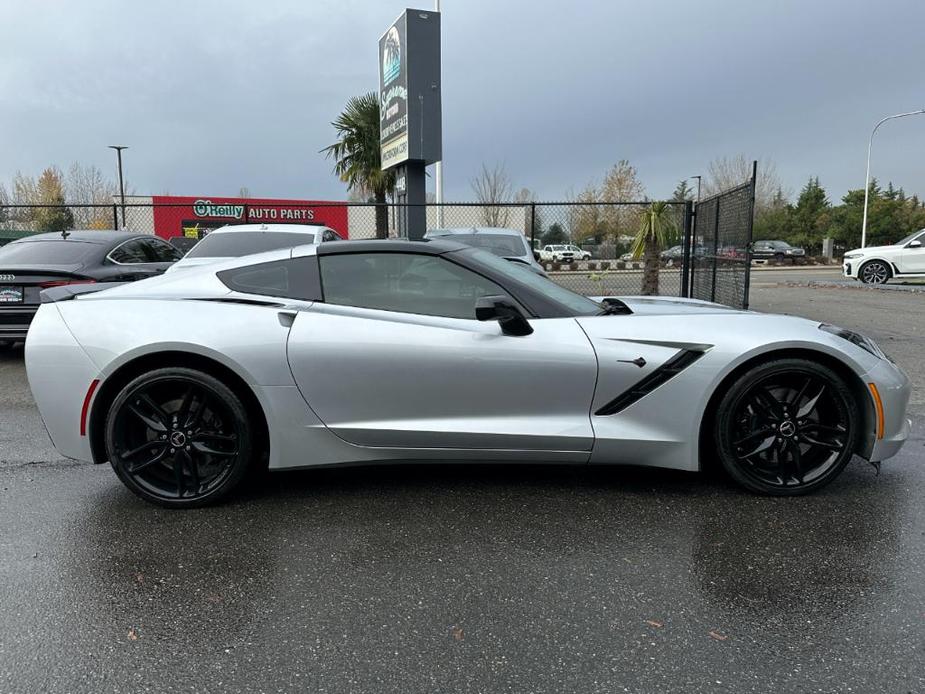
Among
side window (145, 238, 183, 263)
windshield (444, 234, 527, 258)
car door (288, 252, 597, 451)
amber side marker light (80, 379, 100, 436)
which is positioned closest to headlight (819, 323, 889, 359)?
car door (288, 252, 597, 451)

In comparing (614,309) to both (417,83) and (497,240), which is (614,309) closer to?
(497,240)

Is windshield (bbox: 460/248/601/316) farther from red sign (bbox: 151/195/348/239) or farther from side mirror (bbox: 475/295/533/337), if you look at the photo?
red sign (bbox: 151/195/348/239)

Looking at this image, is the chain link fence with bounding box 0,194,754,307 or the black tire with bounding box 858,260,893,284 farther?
the black tire with bounding box 858,260,893,284

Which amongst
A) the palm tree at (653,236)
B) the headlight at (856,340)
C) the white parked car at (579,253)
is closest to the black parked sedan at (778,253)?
the white parked car at (579,253)

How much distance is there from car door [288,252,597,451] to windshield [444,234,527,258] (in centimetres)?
545

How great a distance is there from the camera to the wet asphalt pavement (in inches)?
86.0

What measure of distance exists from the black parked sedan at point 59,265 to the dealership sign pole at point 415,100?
4447 millimetres

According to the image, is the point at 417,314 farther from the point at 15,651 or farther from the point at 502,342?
the point at 15,651

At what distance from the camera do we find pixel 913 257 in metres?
18.5

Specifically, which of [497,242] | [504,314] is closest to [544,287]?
[504,314]

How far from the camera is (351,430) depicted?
11.2ft

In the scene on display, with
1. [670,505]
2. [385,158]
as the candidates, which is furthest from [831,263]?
[670,505]

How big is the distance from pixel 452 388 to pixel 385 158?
436 inches

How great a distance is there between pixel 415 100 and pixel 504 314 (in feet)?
31.0
